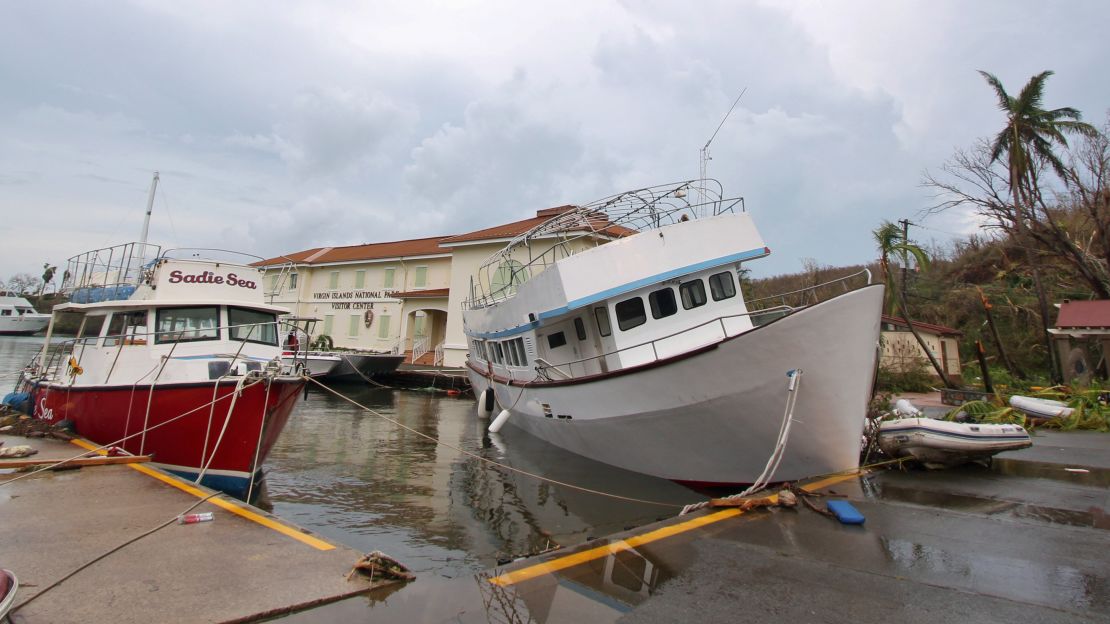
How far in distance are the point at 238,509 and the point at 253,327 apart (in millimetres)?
4755

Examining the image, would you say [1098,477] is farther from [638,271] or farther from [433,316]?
[433,316]

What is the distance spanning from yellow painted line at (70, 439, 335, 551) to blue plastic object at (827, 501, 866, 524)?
14.2 ft

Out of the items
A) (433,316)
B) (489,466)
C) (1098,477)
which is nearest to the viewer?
(1098,477)

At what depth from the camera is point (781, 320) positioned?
6.56 meters

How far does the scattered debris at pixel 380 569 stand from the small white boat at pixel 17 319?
7812 cm

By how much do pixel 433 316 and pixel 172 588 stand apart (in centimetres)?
2976

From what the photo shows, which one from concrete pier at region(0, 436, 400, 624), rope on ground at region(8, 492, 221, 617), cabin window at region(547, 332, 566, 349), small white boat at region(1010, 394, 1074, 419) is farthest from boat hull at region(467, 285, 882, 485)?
small white boat at region(1010, 394, 1074, 419)

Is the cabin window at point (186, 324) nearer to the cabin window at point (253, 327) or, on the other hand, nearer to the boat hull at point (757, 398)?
the cabin window at point (253, 327)

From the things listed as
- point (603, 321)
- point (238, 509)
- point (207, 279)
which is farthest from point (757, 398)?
point (207, 279)

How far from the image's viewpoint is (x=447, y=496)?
349 inches

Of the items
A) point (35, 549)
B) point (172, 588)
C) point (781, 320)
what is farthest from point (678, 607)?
point (35, 549)

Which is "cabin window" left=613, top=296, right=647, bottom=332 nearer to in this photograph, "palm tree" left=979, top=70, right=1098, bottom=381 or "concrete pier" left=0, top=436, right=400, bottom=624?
"concrete pier" left=0, top=436, right=400, bottom=624

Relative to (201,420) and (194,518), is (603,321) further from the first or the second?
(194,518)

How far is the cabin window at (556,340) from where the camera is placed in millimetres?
10836
